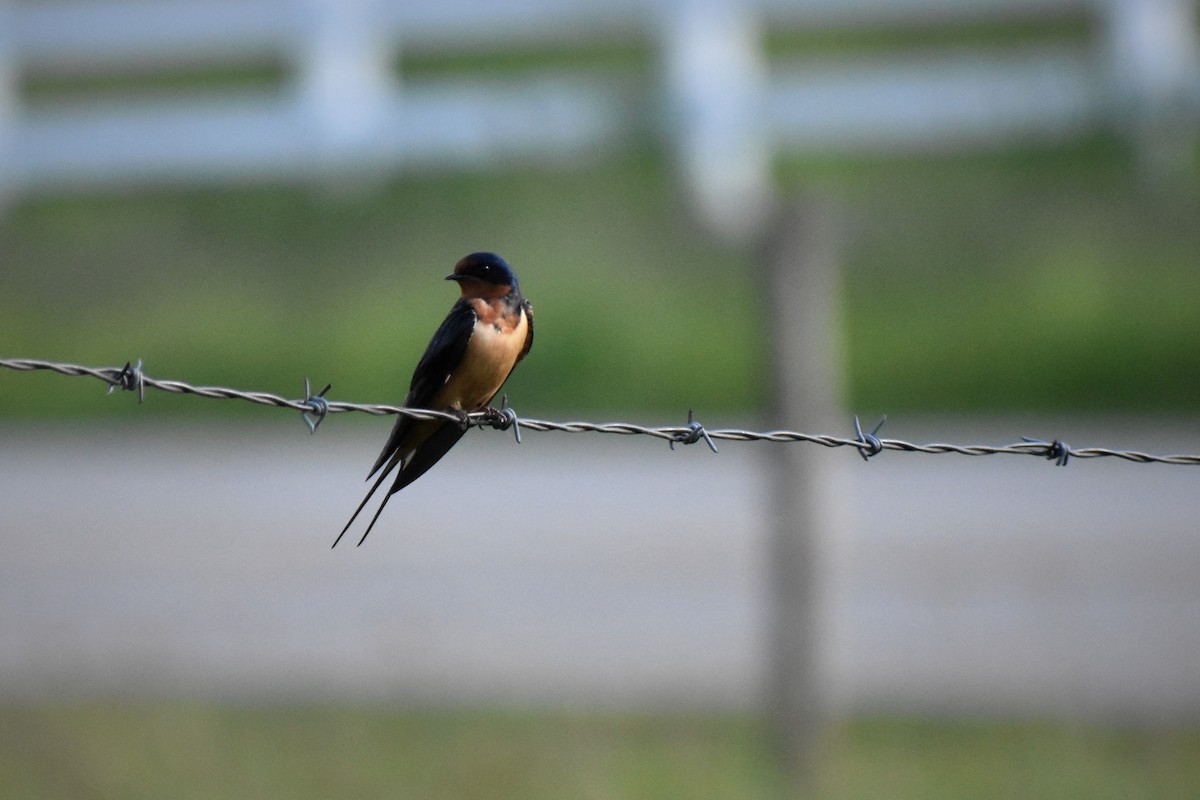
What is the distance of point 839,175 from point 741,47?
1.58 metres

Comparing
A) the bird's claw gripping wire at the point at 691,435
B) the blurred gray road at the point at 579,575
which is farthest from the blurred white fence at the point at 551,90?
the bird's claw gripping wire at the point at 691,435

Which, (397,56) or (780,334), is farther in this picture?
(397,56)

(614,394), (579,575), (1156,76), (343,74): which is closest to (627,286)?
(614,394)

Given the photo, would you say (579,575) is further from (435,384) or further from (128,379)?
(128,379)

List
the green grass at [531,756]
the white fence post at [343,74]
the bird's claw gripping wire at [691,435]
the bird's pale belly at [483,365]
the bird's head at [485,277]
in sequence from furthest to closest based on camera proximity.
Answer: the white fence post at [343,74]
the green grass at [531,756]
the bird's head at [485,277]
the bird's pale belly at [483,365]
the bird's claw gripping wire at [691,435]

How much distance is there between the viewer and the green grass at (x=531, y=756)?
547 cm

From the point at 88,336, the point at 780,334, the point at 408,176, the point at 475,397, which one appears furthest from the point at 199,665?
the point at 408,176

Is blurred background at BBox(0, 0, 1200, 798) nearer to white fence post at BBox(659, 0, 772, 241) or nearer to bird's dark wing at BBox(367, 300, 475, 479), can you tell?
white fence post at BBox(659, 0, 772, 241)

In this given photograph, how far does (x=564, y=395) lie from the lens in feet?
40.9

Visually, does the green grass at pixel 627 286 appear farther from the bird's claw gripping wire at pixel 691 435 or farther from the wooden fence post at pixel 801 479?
the bird's claw gripping wire at pixel 691 435

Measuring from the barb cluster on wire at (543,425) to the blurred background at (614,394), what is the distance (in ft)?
5.89

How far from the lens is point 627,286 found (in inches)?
544

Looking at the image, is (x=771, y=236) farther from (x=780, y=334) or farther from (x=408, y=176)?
(x=408, y=176)

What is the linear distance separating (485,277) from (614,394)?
8.50 m
